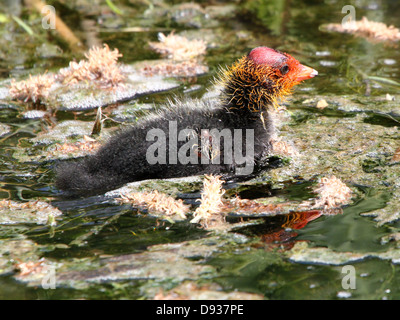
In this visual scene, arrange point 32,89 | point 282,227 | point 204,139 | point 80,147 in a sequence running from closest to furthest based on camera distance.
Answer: point 282,227 → point 204,139 → point 80,147 → point 32,89

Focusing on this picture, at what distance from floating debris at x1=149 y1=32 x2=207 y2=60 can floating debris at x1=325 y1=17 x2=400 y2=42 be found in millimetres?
2030

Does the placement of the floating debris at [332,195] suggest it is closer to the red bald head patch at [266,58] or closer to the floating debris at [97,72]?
the red bald head patch at [266,58]

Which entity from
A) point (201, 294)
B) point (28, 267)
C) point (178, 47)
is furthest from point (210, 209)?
point (178, 47)

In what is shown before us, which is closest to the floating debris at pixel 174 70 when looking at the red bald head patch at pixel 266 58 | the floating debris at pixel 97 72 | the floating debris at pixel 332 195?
the floating debris at pixel 97 72

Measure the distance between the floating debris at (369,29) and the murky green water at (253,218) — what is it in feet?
Answer: 0.70

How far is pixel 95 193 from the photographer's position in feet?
13.0

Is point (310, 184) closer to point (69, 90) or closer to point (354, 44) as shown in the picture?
point (69, 90)

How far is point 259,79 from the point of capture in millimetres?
4277

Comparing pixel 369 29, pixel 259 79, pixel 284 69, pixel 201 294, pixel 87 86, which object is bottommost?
pixel 201 294

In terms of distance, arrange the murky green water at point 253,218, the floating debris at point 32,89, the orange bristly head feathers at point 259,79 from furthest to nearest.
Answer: the floating debris at point 32,89, the orange bristly head feathers at point 259,79, the murky green water at point 253,218

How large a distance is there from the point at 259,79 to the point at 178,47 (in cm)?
265

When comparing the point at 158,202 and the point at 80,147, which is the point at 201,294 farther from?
the point at 80,147

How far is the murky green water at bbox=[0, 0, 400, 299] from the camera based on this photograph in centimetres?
293

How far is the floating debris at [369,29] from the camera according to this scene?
7039mm
